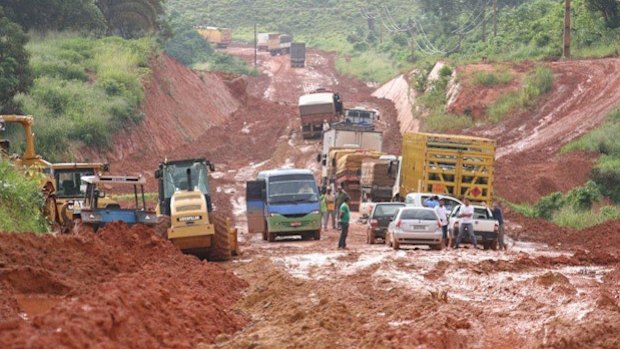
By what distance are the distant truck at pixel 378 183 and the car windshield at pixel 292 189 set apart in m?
9.80

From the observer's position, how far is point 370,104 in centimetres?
8781

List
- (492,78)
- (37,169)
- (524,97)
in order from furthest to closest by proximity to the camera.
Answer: (492,78) → (524,97) → (37,169)

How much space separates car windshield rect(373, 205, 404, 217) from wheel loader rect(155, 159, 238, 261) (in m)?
7.22

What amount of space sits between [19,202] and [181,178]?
3824 mm

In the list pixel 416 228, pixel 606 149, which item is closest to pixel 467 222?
pixel 416 228

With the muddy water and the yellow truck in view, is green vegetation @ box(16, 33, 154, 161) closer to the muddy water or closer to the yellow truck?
the yellow truck

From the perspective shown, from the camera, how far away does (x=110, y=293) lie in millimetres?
13797

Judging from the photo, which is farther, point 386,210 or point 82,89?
point 82,89

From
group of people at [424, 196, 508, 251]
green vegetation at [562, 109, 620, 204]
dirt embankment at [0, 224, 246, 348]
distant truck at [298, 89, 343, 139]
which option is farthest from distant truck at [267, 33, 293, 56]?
dirt embankment at [0, 224, 246, 348]

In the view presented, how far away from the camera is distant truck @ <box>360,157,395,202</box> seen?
4522cm

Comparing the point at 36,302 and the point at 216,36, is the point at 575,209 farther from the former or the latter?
the point at 216,36

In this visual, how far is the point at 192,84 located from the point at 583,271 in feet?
187

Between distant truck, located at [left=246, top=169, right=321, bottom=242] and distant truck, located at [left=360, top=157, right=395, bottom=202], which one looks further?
distant truck, located at [left=360, top=157, right=395, bottom=202]

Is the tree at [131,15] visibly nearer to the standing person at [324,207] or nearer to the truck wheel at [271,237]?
the standing person at [324,207]
